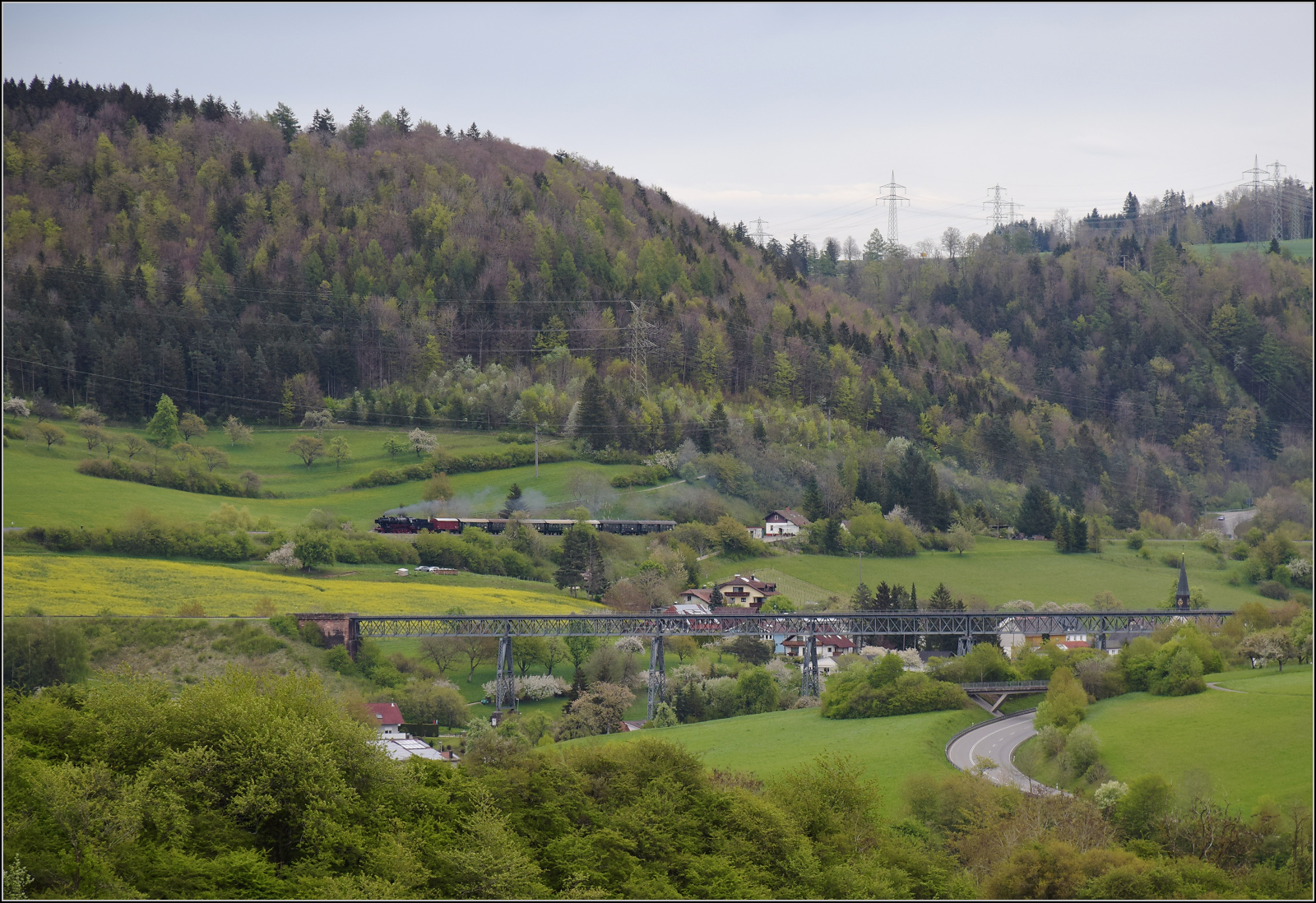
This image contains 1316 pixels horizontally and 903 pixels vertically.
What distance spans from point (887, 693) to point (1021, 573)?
30.9 metres

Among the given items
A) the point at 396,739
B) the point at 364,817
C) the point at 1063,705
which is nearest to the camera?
the point at 364,817

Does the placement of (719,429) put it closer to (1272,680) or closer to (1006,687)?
(1006,687)

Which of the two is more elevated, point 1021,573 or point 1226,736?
point 1226,736

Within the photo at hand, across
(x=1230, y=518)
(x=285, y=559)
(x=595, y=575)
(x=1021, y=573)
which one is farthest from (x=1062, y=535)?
(x=285, y=559)

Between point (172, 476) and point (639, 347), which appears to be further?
point (639, 347)

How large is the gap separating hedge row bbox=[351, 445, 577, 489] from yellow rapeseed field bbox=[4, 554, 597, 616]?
16994 millimetres

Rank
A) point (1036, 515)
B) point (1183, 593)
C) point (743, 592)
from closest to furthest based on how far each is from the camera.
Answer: point (743, 592), point (1183, 593), point (1036, 515)

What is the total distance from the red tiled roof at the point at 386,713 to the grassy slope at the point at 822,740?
21.0 ft

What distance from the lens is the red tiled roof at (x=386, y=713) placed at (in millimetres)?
42406

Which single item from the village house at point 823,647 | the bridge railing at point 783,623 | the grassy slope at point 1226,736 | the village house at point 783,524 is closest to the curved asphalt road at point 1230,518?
the bridge railing at point 783,623

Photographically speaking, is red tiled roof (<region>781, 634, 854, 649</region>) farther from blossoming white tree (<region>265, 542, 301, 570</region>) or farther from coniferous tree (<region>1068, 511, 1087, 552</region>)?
coniferous tree (<region>1068, 511, 1087, 552</region>)

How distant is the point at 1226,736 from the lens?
3909 centimetres

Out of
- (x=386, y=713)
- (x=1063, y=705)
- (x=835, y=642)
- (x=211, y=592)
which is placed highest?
(x=211, y=592)

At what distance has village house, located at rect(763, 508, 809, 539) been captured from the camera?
248 feet
